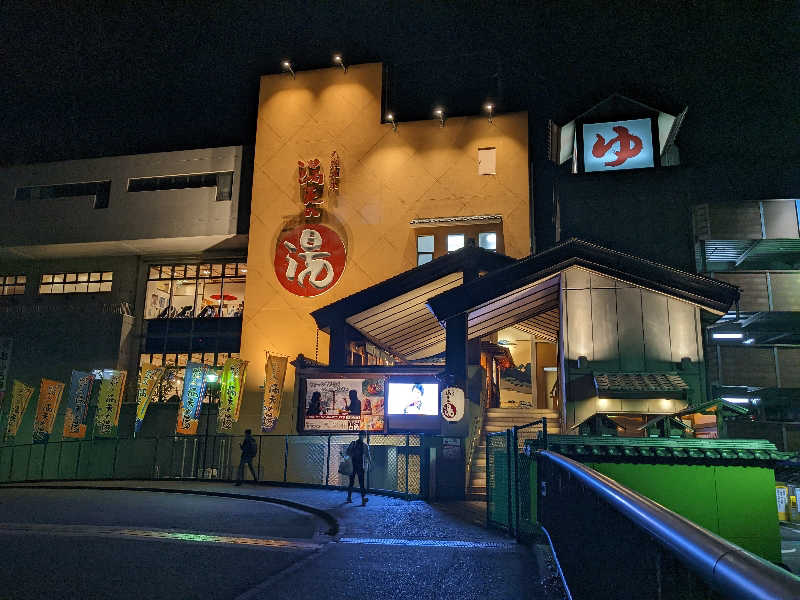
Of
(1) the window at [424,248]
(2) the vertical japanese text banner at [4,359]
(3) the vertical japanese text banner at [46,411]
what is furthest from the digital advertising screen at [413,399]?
(2) the vertical japanese text banner at [4,359]

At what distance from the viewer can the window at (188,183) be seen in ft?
114

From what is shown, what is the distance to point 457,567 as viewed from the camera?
7719 millimetres

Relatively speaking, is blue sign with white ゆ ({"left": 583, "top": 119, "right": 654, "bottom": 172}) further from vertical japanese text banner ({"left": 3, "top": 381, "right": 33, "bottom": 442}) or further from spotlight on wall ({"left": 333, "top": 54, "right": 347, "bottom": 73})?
vertical japanese text banner ({"left": 3, "top": 381, "right": 33, "bottom": 442})

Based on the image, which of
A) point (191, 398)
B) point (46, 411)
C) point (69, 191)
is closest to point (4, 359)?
point (46, 411)

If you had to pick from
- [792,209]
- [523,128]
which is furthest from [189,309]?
[792,209]

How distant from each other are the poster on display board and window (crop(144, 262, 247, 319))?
1705 cm

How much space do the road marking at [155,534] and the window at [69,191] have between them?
30.1m

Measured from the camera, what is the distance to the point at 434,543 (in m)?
9.44

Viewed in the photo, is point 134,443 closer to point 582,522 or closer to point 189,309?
point 189,309

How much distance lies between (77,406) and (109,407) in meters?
1.65

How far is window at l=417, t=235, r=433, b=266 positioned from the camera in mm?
30938

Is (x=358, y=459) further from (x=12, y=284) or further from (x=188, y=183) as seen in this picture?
(x=12, y=284)

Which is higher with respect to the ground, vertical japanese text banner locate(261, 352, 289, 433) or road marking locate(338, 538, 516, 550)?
vertical japanese text banner locate(261, 352, 289, 433)

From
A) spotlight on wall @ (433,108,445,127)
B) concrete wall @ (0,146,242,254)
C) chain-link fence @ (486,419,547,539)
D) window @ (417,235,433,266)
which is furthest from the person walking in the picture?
concrete wall @ (0,146,242,254)
